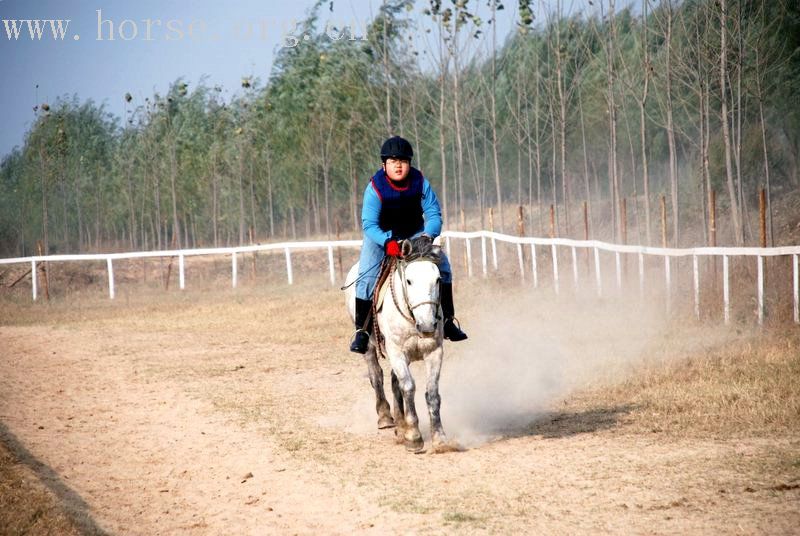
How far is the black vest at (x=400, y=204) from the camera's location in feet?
32.4

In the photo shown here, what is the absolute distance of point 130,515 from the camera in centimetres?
749

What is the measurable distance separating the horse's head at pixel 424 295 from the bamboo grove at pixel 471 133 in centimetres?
1118

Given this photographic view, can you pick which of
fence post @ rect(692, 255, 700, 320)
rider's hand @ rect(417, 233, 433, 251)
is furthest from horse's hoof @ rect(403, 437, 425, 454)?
fence post @ rect(692, 255, 700, 320)

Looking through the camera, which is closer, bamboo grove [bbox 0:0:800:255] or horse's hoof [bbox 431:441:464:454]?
horse's hoof [bbox 431:441:464:454]

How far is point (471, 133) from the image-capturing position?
38.8m

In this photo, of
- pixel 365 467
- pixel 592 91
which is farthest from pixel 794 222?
pixel 365 467

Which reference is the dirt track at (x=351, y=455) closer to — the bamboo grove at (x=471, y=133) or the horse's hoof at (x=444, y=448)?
the horse's hoof at (x=444, y=448)

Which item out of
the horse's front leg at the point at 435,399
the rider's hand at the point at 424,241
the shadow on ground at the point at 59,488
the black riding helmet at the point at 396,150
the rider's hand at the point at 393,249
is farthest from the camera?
the black riding helmet at the point at 396,150

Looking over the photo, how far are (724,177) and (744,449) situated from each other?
2996 centimetres

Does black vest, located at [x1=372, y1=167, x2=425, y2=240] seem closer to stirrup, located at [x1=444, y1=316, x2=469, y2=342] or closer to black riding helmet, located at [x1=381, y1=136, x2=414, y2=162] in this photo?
black riding helmet, located at [x1=381, y1=136, x2=414, y2=162]

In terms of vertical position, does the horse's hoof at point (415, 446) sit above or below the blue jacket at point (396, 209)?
below

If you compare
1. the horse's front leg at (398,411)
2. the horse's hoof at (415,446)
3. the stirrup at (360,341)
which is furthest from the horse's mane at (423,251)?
the horse's hoof at (415,446)

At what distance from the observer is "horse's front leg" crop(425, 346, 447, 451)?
918 centimetres

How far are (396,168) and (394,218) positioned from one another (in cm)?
56
